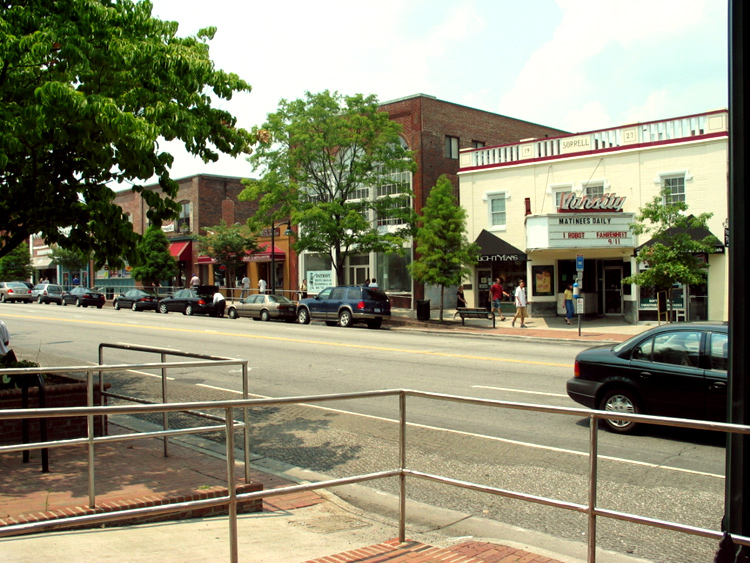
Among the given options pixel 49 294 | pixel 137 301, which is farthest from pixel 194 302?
pixel 49 294

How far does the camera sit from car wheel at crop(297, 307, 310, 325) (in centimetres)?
3092

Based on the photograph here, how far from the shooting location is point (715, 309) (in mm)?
26234

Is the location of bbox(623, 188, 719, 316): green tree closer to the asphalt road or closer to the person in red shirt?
the asphalt road

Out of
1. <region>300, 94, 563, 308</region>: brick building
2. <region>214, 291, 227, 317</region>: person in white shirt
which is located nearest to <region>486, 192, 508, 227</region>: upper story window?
<region>300, 94, 563, 308</region>: brick building

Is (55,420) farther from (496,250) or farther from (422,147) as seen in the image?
(422,147)

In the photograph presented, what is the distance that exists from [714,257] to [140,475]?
81.3 feet

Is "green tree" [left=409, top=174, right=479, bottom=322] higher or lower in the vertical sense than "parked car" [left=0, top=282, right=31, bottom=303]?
higher

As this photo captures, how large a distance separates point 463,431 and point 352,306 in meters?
19.8

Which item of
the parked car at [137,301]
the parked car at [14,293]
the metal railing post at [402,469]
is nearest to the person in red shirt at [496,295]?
the parked car at [137,301]

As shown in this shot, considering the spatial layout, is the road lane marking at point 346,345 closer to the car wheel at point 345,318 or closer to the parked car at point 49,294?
the car wheel at point 345,318

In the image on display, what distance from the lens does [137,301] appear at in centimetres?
4044

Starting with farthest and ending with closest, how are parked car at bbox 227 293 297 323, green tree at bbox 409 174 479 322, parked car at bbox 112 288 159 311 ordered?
1. parked car at bbox 112 288 159 311
2. parked car at bbox 227 293 297 323
3. green tree at bbox 409 174 479 322

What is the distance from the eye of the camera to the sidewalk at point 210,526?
4.78m

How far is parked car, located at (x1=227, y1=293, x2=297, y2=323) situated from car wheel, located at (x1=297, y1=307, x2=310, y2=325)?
2.77ft
